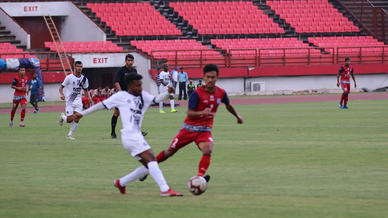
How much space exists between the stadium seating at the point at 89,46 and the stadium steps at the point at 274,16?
13.5 meters

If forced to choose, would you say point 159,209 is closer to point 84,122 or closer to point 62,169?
point 62,169

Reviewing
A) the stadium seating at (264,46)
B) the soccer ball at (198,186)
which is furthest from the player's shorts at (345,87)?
the soccer ball at (198,186)

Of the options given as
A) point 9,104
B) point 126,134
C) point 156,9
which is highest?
point 156,9

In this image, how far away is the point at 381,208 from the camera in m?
8.48

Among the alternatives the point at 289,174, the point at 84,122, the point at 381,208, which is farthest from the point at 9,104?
the point at 381,208

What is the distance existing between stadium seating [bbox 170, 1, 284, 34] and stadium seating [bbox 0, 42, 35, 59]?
1307cm

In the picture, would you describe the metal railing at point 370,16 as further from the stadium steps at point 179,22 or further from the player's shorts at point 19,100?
the player's shorts at point 19,100

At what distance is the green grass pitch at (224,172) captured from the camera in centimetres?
870

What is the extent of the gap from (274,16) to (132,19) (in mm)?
11296

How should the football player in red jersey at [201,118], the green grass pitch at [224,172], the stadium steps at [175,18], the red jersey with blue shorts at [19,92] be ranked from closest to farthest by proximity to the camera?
the green grass pitch at [224,172]
the football player in red jersey at [201,118]
the red jersey with blue shorts at [19,92]
the stadium steps at [175,18]

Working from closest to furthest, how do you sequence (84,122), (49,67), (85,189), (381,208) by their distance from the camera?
(381,208) < (85,189) < (84,122) < (49,67)

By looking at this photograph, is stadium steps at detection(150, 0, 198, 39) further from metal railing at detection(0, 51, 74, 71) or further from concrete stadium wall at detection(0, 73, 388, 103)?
metal railing at detection(0, 51, 74, 71)

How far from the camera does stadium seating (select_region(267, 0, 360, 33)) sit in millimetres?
52250

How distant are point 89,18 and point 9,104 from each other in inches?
425
